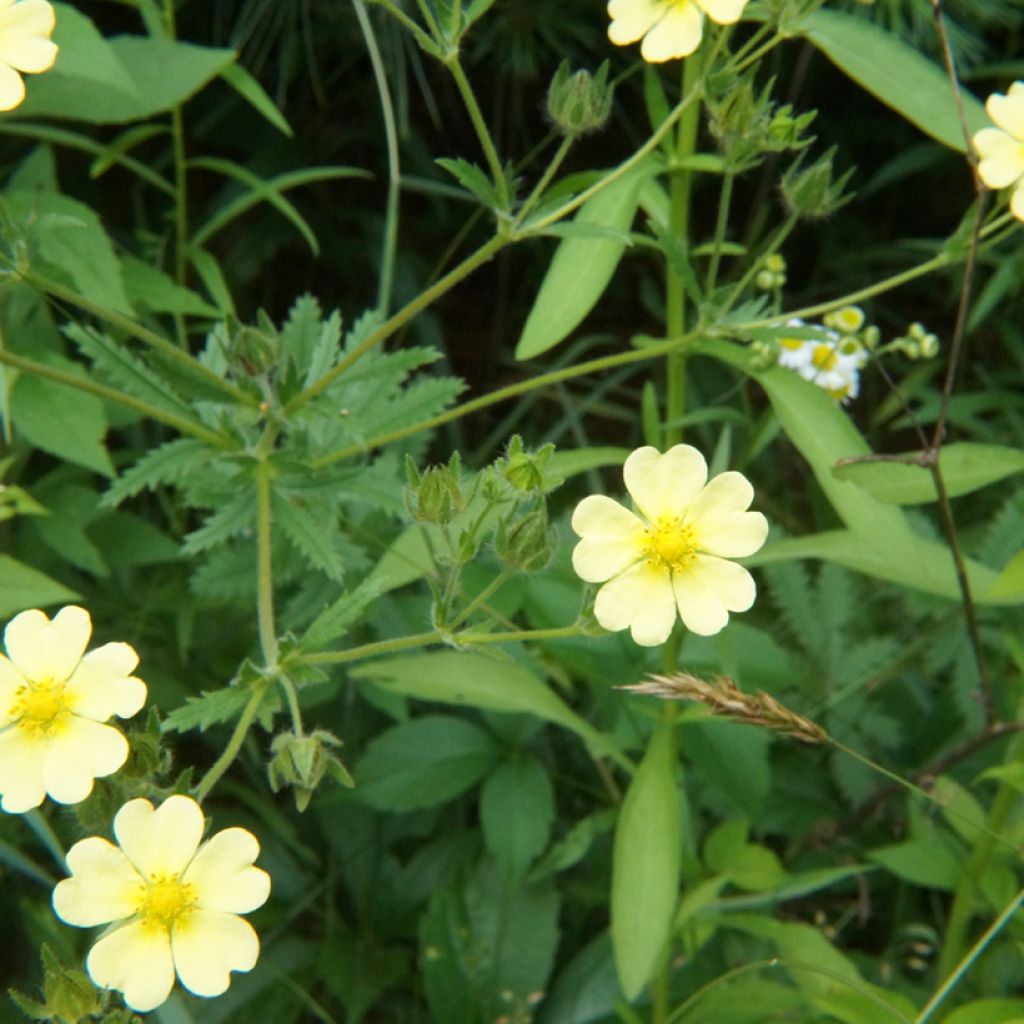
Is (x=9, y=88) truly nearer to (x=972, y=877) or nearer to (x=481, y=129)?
(x=481, y=129)

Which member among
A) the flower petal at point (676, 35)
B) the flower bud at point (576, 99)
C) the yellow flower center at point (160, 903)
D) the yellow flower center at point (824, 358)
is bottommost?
the yellow flower center at point (160, 903)

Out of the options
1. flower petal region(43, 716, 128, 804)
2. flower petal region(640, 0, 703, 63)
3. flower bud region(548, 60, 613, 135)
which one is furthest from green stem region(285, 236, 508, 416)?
flower petal region(43, 716, 128, 804)

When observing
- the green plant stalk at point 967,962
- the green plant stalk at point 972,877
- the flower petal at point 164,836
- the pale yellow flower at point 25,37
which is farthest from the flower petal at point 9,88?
the green plant stalk at point 972,877

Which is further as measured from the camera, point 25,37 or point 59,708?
point 25,37

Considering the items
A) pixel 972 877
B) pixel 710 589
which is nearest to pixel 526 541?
pixel 710 589

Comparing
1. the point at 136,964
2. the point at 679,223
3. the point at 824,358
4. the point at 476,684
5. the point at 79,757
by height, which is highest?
the point at 679,223

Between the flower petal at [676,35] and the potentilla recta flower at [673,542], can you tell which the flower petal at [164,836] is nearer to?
the potentilla recta flower at [673,542]
